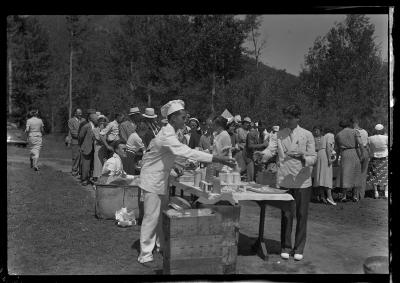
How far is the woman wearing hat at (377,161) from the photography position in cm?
1098

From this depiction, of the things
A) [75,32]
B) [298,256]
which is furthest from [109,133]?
[75,32]

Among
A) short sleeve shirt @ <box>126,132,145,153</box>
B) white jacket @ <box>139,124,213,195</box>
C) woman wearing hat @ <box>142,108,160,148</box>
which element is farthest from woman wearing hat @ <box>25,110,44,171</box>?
white jacket @ <box>139,124,213,195</box>

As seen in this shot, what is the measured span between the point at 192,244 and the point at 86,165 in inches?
288

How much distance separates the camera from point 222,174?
19.5 ft

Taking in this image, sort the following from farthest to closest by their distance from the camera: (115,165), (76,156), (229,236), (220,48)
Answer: (220,48) → (76,156) → (115,165) → (229,236)

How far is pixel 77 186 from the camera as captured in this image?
11.5 metres

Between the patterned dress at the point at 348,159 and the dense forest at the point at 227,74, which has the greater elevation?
the dense forest at the point at 227,74

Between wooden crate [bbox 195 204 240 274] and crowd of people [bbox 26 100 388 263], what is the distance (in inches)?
22.0

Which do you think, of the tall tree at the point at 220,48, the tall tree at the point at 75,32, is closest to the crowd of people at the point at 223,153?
the tall tree at the point at 220,48

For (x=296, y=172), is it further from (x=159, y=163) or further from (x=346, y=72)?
(x=346, y=72)

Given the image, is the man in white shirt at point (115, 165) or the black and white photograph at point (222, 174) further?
the man in white shirt at point (115, 165)

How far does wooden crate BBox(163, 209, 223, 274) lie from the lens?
4863 millimetres

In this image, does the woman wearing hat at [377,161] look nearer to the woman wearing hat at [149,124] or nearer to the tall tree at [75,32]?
the woman wearing hat at [149,124]

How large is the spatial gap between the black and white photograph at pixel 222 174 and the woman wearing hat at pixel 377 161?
0.03 meters
